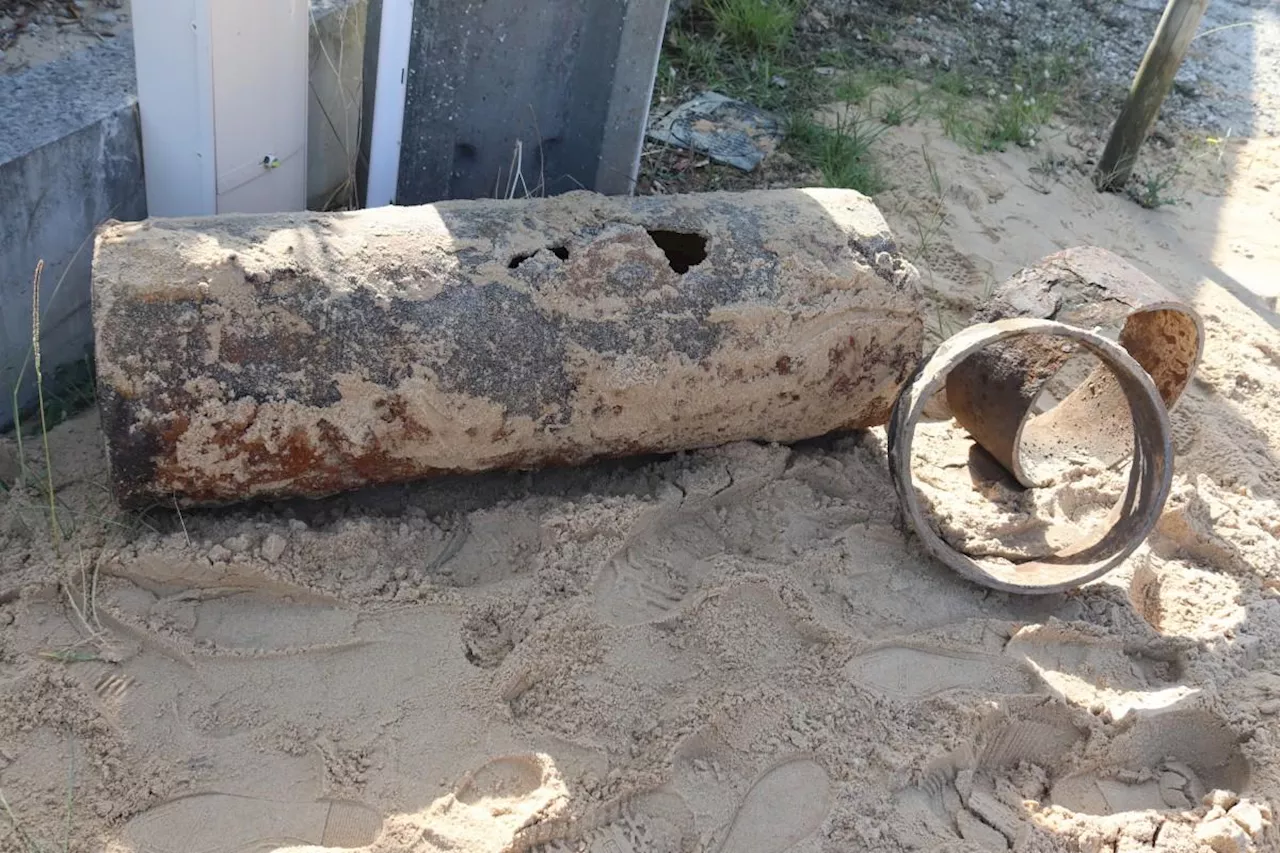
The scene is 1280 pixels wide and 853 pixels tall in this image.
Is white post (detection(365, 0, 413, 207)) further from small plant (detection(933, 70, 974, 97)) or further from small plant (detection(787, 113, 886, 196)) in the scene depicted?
small plant (detection(933, 70, 974, 97))

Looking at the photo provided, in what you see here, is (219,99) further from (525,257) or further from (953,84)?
(953,84)

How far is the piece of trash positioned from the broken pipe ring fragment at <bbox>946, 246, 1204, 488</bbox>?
1603mm

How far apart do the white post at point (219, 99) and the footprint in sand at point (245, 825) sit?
173 cm

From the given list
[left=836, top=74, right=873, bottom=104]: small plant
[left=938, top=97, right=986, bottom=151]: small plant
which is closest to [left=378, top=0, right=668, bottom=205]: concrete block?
[left=836, top=74, right=873, bottom=104]: small plant

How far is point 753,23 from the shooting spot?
5.44 meters

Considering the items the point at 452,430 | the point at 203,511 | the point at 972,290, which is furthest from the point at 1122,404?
the point at 203,511

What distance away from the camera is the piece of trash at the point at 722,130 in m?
4.78

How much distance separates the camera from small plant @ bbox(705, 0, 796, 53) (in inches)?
214

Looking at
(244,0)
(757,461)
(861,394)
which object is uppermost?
(244,0)

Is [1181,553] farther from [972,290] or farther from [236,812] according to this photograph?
[236,812]

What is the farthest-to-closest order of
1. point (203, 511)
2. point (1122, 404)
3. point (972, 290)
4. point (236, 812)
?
point (972, 290), point (1122, 404), point (203, 511), point (236, 812)

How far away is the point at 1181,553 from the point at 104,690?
2858mm

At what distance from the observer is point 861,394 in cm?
322

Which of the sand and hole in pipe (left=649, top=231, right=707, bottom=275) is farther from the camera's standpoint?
hole in pipe (left=649, top=231, right=707, bottom=275)
